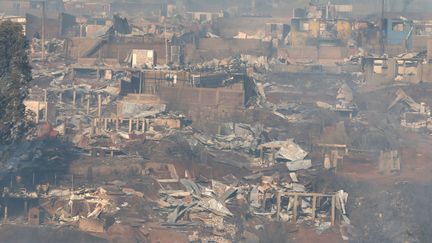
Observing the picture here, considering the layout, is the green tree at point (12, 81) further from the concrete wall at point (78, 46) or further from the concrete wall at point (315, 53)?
the concrete wall at point (315, 53)

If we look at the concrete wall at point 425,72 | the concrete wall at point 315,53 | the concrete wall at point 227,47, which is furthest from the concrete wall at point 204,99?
the concrete wall at point 315,53

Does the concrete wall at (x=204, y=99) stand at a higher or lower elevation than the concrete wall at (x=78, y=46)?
lower

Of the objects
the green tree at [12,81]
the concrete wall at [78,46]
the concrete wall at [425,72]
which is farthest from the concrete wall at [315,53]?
the green tree at [12,81]

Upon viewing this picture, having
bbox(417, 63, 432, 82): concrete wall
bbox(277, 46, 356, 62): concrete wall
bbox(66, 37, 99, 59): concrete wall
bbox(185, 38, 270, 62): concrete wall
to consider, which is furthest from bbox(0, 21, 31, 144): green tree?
bbox(277, 46, 356, 62): concrete wall

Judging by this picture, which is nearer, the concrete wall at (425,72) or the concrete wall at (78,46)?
the concrete wall at (425,72)

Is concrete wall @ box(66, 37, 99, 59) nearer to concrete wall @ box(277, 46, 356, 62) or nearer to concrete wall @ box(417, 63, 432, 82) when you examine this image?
concrete wall @ box(277, 46, 356, 62)

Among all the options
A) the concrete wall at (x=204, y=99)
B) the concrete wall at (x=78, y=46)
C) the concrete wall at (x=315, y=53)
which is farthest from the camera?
the concrete wall at (x=315, y=53)

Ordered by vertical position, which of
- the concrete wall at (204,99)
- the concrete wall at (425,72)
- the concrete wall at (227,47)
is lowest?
the concrete wall at (204,99)

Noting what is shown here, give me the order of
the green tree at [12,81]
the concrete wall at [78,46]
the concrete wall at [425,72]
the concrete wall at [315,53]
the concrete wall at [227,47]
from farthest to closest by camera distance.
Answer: the concrete wall at [315,53] < the concrete wall at [227,47] < the concrete wall at [78,46] < the concrete wall at [425,72] < the green tree at [12,81]
